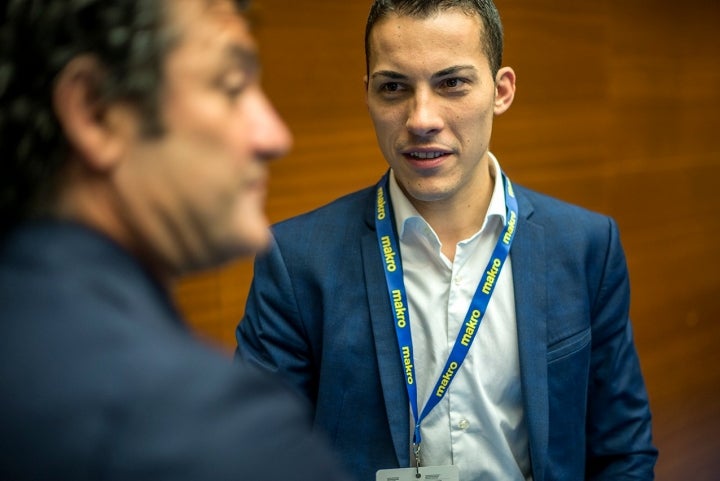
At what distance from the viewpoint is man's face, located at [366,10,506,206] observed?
187 centimetres

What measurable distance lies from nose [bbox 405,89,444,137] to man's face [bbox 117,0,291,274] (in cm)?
94

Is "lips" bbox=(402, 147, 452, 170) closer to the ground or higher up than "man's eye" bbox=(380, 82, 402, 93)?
closer to the ground

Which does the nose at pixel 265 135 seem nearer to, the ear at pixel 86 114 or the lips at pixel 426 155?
the ear at pixel 86 114

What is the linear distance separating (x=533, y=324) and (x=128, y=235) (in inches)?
47.8

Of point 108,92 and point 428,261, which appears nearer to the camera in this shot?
point 108,92

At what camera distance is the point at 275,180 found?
333 cm

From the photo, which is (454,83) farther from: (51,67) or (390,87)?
(51,67)

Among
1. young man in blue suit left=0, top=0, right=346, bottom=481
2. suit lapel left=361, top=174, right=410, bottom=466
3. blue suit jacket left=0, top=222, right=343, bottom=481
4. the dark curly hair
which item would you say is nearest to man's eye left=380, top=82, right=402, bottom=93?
suit lapel left=361, top=174, right=410, bottom=466

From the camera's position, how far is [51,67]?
33.6 inches

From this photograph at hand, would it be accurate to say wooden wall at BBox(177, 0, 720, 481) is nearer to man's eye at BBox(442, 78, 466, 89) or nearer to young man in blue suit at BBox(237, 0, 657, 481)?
young man in blue suit at BBox(237, 0, 657, 481)

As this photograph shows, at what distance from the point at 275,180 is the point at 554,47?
6.12 ft

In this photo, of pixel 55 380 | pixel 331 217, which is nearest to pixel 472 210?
pixel 331 217

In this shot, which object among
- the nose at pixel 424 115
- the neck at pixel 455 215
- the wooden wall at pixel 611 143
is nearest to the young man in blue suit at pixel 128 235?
the nose at pixel 424 115

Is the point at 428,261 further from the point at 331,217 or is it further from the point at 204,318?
the point at 204,318
